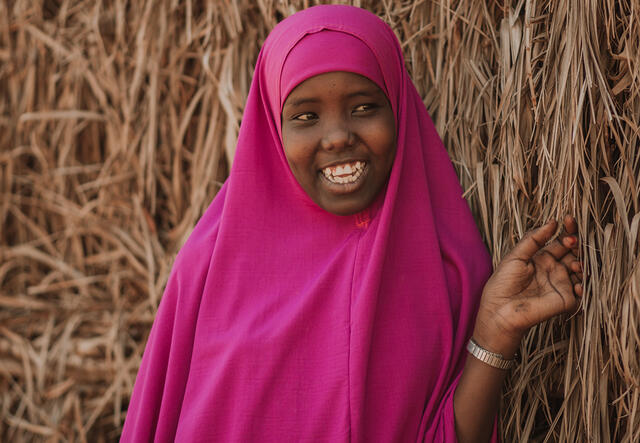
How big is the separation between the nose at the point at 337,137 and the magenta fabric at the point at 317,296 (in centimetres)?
15

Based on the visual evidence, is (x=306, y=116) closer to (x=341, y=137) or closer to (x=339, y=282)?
(x=341, y=137)

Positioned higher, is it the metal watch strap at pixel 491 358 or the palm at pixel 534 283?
the palm at pixel 534 283

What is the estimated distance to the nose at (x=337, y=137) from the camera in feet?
5.91

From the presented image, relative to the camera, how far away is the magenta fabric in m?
1.83

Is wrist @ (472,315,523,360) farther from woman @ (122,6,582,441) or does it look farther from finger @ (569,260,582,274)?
finger @ (569,260,582,274)

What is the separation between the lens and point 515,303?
1699 mm

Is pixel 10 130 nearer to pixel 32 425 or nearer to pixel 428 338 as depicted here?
pixel 32 425

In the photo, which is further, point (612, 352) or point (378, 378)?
point (378, 378)

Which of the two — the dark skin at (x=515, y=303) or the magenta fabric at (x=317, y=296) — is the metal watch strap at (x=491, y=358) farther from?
the magenta fabric at (x=317, y=296)

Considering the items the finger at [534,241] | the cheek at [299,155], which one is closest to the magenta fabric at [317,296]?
the cheek at [299,155]

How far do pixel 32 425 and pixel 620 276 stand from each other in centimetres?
215

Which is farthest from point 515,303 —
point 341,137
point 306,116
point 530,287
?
point 306,116

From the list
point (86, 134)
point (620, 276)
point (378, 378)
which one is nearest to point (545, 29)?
point (620, 276)

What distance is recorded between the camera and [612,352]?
167cm
